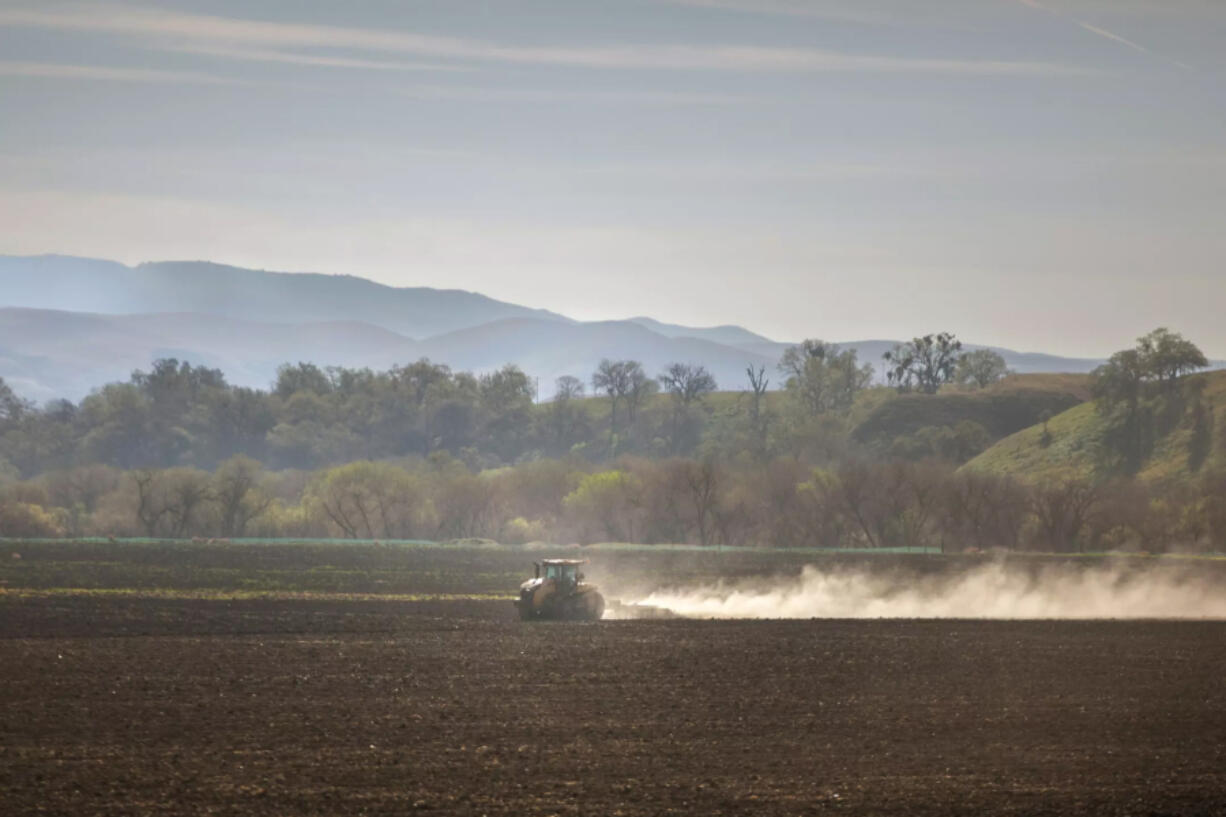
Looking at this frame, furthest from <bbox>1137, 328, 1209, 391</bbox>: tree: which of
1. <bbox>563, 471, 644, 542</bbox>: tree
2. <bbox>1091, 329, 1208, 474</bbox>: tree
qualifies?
<bbox>563, 471, 644, 542</bbox>: tree

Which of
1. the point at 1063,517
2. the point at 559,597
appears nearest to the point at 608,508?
the point at 1063,517

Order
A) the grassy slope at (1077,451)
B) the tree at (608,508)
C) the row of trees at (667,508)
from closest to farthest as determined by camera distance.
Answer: the row of trees at (667,508)
the tree at (608,508)
the grassy slope at (1077,451)

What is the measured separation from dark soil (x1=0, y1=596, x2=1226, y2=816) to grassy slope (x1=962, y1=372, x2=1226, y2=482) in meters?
104

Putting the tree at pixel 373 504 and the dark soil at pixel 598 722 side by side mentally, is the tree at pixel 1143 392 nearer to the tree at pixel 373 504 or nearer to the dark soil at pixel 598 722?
the tree at pixel 373 504

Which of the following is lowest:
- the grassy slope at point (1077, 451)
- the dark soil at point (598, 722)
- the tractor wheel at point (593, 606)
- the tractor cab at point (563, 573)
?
the dark soil at point (598, 722)

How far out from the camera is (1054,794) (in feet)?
84.7

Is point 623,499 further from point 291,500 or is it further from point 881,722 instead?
point 881,722

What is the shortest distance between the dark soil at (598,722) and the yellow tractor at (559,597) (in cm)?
488

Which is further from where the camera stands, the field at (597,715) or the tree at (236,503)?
the tree at (236,503)

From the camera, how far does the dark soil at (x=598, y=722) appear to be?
82.4 ft

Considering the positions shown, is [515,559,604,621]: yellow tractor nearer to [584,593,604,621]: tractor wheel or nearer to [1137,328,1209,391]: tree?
[584,593,604,621]: tractor wheel

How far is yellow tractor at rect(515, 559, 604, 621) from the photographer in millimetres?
56375

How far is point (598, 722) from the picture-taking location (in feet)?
105

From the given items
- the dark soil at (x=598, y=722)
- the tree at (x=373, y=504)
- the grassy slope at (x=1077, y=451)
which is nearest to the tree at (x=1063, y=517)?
the grassy slope at (x=1077, y=451)
